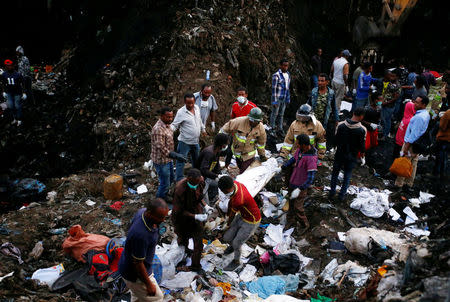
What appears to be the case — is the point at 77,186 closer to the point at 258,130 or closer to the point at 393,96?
the point at 258,130

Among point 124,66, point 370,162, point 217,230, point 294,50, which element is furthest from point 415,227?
point 124,66

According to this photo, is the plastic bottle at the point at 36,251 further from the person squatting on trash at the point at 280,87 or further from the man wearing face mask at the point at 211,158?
the person squatting on trash at the point at 280,87

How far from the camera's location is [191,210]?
4020mm

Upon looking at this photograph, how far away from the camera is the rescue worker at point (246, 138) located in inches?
212

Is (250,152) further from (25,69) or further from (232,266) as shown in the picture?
(25,69)

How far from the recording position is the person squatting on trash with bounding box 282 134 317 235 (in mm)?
4795

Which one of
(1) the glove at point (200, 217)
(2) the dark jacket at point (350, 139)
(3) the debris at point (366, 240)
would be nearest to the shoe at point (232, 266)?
(1) the glove at point (200, 217)

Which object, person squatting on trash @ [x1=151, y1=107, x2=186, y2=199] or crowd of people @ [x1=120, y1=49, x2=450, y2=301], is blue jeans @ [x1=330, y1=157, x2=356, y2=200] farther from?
person squatting on trash @ [x1=151, y1=107, x2=186, y2=199]

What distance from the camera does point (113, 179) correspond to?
6.04 meters

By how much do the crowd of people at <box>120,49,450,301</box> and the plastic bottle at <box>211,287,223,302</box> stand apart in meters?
0.42

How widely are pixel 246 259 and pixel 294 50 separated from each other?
8.20 metres

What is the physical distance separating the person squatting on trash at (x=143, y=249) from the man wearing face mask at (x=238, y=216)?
1.07 meters

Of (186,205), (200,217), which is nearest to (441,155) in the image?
(200,217)

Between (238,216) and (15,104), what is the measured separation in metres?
8.05
